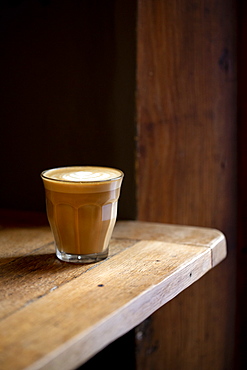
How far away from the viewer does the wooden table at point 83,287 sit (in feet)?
2.07

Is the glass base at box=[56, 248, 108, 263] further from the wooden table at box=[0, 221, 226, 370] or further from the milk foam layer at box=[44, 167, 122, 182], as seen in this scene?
the milk foam layer at box=[44, 167, 122, 182]

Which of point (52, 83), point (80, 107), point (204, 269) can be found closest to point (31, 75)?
point (52, 83)

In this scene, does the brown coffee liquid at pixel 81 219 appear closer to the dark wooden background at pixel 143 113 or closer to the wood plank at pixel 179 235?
the wood plank at pixel 179 235

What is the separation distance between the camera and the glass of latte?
0.92 m

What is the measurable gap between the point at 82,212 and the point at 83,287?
165 mm

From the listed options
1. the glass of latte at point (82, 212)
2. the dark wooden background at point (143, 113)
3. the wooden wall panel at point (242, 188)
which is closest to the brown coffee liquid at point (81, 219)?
the glass of latte at point (82, 212)

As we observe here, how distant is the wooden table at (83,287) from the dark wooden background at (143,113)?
0.81ft

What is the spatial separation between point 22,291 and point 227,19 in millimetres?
1225

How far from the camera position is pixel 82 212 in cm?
93

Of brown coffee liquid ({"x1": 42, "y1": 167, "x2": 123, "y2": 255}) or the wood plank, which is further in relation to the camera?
the wood plank

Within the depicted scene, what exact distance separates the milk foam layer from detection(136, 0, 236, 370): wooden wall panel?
280mm

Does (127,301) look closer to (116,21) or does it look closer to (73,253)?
(73,253)

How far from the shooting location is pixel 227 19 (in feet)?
5.34

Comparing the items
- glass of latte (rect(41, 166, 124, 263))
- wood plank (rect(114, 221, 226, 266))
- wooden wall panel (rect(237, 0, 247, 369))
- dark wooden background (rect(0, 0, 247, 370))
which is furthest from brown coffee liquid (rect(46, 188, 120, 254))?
wooden wall panel (rect(237, 0, 247, 369))
